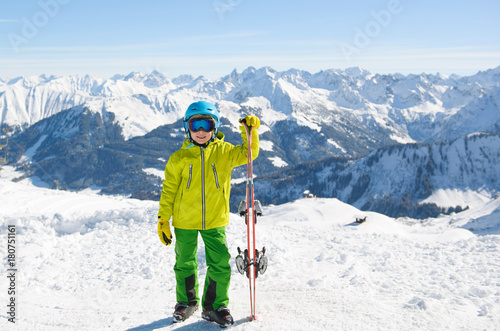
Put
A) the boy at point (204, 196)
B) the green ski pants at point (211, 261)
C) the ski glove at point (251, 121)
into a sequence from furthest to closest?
the green ski pants at point (211, 261) → the boy at point (204, 196) → the ski glove at point (251, 121)

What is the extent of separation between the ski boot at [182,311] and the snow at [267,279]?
0.13 m

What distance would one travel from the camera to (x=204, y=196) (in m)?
6.17

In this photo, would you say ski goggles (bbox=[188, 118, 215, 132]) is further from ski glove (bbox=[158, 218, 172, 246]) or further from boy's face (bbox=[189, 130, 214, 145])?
ski glove (bbox=[158, 218, 172, 246])

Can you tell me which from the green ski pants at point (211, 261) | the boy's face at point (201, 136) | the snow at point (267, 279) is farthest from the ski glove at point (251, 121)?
the snow at point (267, 279)

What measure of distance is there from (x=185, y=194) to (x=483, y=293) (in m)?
6.57

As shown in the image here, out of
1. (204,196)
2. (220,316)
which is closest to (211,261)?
(220,316)

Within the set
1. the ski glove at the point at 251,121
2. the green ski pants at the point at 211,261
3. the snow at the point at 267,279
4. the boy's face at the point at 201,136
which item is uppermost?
the ski glove at the point at 251,121

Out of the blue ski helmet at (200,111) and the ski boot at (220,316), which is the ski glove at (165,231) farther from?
the blue ski helmet at (200,111)

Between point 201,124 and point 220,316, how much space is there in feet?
10.2

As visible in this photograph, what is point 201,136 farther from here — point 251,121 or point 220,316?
point 220,316

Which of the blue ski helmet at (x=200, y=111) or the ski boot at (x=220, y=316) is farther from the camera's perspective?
the blue ski helmet at (x=200, y=111)

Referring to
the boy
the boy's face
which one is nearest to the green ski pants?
the boy

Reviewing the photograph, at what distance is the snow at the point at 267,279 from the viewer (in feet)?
20.5

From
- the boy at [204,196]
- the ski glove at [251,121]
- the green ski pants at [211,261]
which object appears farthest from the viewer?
the green ski pants at [211,261]
